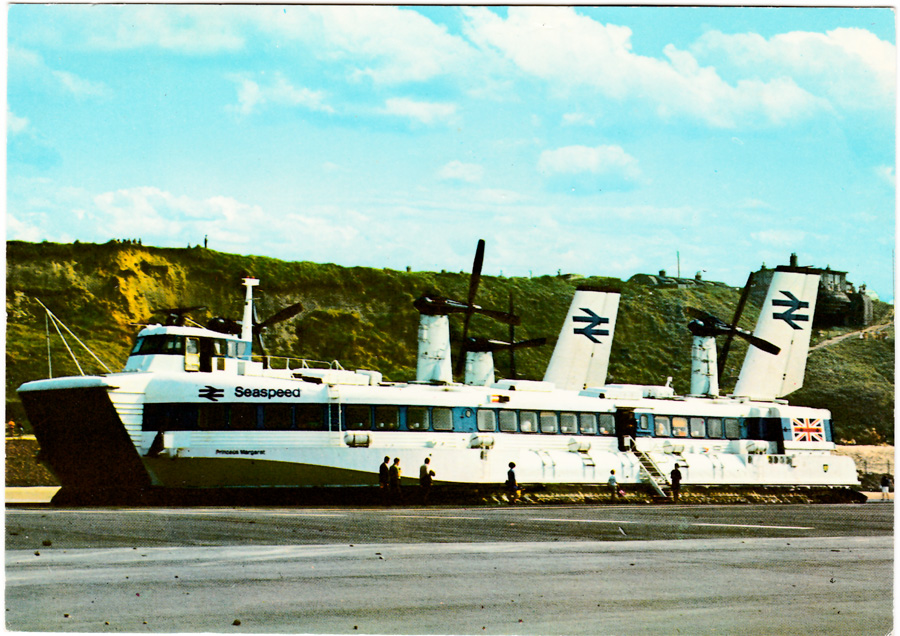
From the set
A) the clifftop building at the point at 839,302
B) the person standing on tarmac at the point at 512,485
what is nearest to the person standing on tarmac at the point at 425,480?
the person standing on tarmac at the point at 512,485

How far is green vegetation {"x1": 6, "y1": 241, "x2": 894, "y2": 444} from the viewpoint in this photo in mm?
83062

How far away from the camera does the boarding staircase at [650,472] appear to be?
39.0m

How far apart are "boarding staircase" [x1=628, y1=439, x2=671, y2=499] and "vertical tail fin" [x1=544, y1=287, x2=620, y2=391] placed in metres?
5.48

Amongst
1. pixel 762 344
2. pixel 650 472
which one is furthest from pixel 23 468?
pixel 762 344

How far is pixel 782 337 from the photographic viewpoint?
46.5 meters

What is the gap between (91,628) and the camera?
391 inches

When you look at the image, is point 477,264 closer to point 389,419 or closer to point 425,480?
point 389,419

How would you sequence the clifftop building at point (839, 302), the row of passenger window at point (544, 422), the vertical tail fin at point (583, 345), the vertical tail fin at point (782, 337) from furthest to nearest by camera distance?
the clifftop building at point (839, 302) → the vertical tail fin at point (782, 337) → the vertical tail fin at point (583, 345) → the row of passenger window at point (544, 422)

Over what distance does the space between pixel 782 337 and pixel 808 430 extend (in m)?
4.55

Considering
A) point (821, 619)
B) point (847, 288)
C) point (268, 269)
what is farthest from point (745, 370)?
point (268, 269)

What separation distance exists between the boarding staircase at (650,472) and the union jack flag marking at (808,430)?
7.78 meters

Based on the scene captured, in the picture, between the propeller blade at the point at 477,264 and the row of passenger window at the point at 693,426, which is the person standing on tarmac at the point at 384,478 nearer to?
the propeller blade at the point at 477,264

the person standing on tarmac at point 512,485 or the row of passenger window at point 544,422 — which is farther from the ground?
the row of passenger window at point 544,422

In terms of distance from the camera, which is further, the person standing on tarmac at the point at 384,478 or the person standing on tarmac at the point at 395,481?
the person standing on tarmac at the point at 384,478
